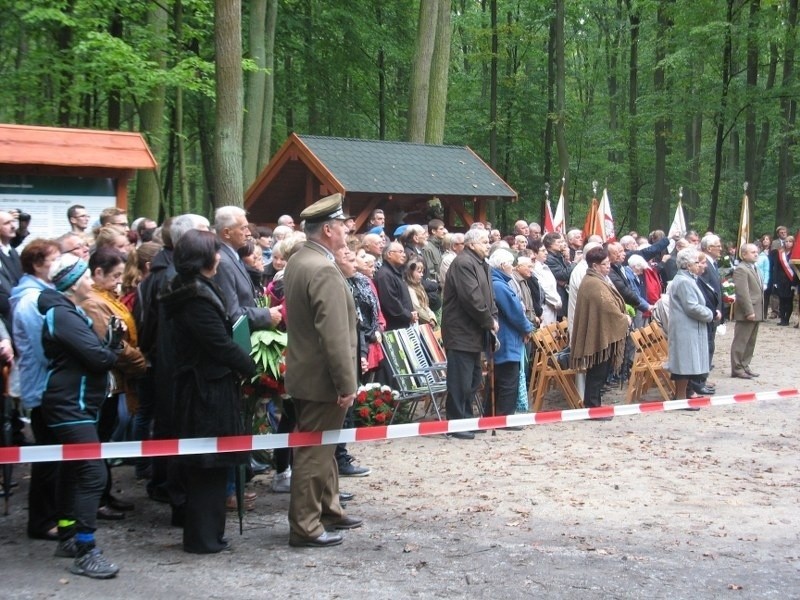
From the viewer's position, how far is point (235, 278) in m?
6.70

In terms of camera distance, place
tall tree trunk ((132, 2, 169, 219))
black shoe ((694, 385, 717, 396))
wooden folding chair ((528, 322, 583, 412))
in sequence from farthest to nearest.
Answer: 1. tall tree trunk ((132, 2, 169, 219))
2. black shoe ((694, 385, 717, 396))
3. wooden folding chair ((528, 322, 583, 412))

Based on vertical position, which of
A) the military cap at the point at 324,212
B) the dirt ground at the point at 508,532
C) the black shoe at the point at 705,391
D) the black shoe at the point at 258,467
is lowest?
the dirt ground at the point at 508,532

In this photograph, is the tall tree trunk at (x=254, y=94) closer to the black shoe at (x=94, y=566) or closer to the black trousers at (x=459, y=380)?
the black trousers at (x=459, y=380)

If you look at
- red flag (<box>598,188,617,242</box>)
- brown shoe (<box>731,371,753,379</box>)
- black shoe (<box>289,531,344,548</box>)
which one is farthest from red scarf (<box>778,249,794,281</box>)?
black shoe (<box>289,531,344,548</box>)

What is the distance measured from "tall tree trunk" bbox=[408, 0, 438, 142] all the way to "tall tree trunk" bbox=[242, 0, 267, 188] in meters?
3.34

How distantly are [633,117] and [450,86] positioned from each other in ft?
28.5

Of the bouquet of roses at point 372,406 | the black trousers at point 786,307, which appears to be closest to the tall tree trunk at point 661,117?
the black trousers at point 786,307

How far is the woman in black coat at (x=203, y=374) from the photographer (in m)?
5.60

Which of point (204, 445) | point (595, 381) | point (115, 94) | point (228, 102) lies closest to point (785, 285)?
point (595, 381)

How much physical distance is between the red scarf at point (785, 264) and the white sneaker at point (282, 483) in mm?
16372

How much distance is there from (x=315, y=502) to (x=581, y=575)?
167cm

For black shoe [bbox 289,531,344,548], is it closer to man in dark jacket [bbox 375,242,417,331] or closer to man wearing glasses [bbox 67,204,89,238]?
Answer: man in dark jacket [bbox 375,242,417,331]

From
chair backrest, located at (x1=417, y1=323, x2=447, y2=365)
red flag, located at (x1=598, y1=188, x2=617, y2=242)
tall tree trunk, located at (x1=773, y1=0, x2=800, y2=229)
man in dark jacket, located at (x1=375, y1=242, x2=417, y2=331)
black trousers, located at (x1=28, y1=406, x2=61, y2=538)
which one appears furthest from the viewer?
tall tree trunk, located at (x1=773, y1=0, x2=800, y2=229)

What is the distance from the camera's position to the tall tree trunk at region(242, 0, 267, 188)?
839 inches
